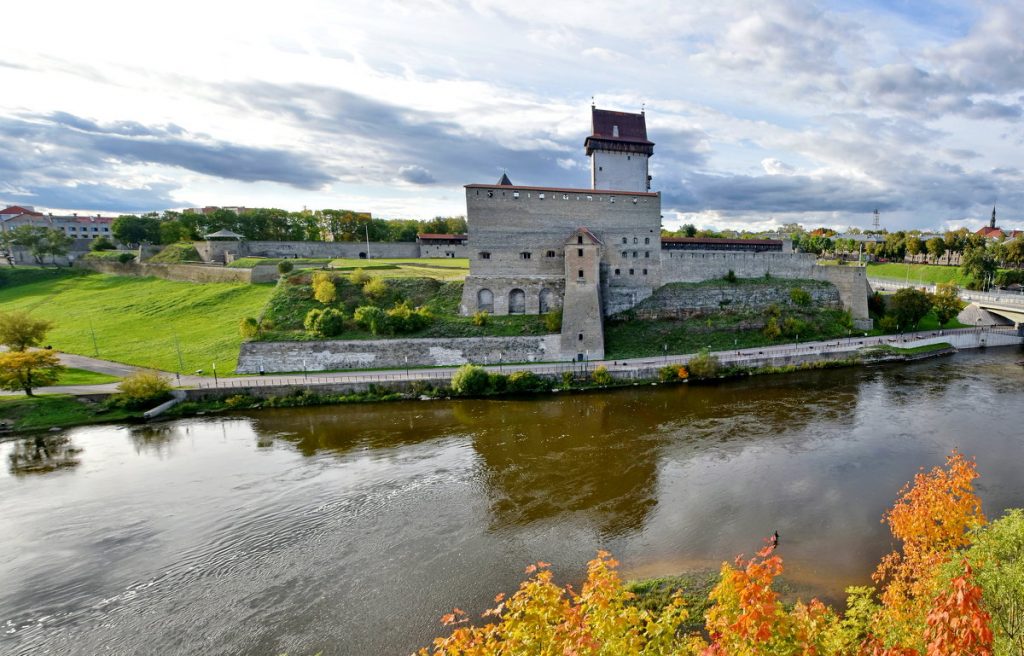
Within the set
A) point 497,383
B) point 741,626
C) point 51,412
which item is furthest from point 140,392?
point 741,626

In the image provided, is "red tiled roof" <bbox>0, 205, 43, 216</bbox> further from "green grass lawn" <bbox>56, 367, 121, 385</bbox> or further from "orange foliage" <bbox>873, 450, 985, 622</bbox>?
"orange foliage" <bbox>873, 450, 985, 622</bbox>

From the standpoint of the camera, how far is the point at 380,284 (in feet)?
105

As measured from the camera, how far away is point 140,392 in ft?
74.0

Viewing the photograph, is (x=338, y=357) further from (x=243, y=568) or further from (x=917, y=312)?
(x=917, y=312)

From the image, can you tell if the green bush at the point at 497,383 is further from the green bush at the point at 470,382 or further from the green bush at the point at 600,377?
the green bush at the point at 600,377

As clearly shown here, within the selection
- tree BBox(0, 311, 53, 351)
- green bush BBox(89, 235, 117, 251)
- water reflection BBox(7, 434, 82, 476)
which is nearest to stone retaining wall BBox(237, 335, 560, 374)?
water reflection BBox(7, 434, 82, 476)

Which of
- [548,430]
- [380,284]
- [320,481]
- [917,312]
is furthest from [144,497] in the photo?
[917,312]

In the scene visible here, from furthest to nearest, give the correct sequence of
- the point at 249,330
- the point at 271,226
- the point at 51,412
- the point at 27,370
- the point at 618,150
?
the point at 271,226 < the point at 618,150 < the point at 249,330 < the point at 27,370 < the point at 51,412

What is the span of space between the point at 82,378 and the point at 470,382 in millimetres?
22645

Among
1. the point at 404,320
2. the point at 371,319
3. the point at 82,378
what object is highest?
the point at 371,319

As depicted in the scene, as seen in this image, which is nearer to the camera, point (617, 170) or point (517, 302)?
point (517, 302)

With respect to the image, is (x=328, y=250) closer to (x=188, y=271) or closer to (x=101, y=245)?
(x=188, y=271)

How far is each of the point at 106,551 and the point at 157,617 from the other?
3.90m

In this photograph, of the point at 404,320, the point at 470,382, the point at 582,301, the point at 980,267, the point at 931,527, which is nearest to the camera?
the point at 931,527
